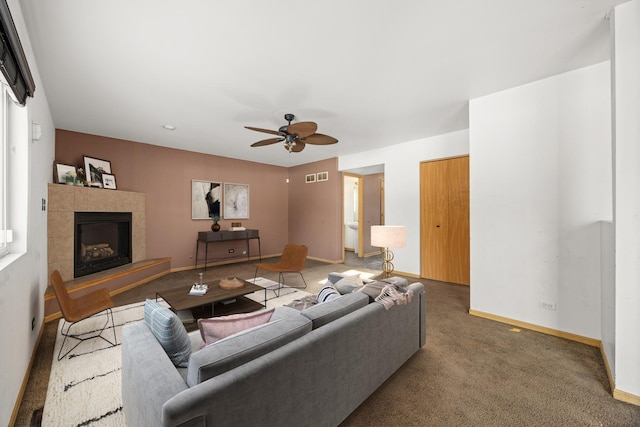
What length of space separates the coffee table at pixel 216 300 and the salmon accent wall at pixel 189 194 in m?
3.08

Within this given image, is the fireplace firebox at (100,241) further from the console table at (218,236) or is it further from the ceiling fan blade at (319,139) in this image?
the ceiling fan blade at (319,139)

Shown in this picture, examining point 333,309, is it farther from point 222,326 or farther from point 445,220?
point 445,220

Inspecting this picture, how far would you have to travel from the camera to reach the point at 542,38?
2201 mm

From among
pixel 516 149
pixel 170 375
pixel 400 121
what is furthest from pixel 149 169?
pixel 516 149

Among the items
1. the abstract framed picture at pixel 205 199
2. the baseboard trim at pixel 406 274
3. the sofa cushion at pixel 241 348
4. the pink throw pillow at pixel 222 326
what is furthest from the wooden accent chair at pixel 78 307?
the baseboard trim at pixel 406 274

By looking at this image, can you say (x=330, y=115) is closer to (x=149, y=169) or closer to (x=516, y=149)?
(x=516, y=149)

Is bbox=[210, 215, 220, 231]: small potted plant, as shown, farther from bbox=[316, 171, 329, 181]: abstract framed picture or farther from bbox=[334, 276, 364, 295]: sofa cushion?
bbox=[334, 276, 364, 295]: sofa cushion

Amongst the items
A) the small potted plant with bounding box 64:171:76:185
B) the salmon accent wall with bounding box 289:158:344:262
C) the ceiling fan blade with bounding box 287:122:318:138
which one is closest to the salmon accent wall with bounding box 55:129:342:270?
the salmon accent wall with bounding box 289:158:344:262

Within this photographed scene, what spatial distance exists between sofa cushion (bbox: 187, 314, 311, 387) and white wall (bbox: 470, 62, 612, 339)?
9.06 ft

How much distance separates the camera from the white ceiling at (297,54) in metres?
1.89

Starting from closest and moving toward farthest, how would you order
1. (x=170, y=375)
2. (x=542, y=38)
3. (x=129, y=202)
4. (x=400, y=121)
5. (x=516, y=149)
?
(x=170, y=375)
(x=542, y=38)
(x=516, y=149)
(x=400, y=121)
(x=129, y=202)

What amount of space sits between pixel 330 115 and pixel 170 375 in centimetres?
353

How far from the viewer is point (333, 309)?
1.64 m

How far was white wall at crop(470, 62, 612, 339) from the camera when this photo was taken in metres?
2.58
